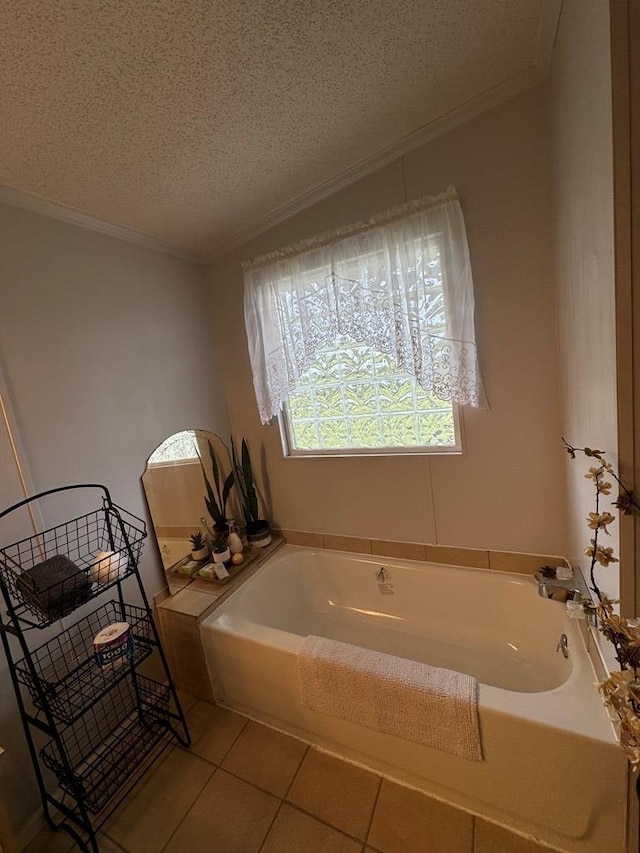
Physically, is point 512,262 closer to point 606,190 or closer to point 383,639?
point 606,190

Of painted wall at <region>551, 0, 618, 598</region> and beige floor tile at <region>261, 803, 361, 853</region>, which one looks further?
beige floor tile at <region>261, 803, 361, 853</region>

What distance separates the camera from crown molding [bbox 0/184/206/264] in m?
1.43

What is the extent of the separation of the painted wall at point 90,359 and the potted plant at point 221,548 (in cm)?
31

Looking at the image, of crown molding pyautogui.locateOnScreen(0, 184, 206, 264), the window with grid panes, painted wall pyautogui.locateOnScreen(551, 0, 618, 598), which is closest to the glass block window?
the window with grid panes

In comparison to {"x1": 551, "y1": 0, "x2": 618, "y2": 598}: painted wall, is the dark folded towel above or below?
below

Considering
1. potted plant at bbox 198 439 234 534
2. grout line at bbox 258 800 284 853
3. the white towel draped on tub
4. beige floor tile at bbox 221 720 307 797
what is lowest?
beige floor tile at bbox 221 720 307 797

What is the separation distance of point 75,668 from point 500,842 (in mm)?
1696

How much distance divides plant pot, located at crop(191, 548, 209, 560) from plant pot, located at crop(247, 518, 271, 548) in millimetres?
287

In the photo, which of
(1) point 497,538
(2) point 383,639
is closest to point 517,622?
(1) point 497,538

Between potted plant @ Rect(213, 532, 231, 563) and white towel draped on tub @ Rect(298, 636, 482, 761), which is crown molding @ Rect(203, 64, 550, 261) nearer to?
potted plant @ Rect(213, 532, 231, 563)

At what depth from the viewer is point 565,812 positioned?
1.11m

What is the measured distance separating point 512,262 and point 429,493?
1.19 metres

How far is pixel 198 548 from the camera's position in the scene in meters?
2.19

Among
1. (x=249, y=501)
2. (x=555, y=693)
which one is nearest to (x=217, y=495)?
(x=249, y=501)
